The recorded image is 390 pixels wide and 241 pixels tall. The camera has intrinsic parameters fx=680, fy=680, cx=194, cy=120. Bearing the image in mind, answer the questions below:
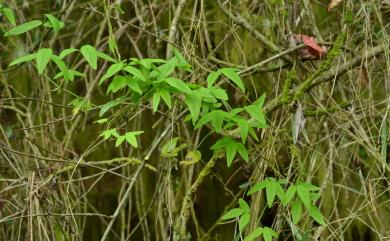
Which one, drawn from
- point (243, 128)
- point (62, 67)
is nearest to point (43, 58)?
point (62, 67)

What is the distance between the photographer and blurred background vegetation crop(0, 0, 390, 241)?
2.38m

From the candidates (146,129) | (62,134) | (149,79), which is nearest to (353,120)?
(149,79)

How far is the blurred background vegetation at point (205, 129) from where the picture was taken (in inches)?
93.7

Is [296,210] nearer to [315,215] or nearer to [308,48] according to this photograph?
[315,215]

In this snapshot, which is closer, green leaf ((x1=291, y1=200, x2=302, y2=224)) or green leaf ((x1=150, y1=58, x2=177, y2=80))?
green leaf ((x1=150, y1=58, x2=177, y2=80))

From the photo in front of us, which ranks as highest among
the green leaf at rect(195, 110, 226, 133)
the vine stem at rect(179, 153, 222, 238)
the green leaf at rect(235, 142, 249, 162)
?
the green leaf at rect(195, 110, 226, 133)

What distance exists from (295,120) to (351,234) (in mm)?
1273

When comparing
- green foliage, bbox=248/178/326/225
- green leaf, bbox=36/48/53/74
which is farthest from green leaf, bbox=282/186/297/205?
green leaf, bbox=36/48/53/74

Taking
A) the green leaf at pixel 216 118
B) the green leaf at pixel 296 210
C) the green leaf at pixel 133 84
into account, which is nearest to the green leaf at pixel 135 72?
the green leaf at pixel 133 84

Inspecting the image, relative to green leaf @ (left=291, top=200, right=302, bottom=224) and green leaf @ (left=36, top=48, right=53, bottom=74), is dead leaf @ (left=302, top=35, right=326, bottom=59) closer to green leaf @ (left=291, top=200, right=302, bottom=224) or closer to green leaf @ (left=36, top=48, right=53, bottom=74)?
green leaf @ (left=291, top=200, right=302, bottom=224)

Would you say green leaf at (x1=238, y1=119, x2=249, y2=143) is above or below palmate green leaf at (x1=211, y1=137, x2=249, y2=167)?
above

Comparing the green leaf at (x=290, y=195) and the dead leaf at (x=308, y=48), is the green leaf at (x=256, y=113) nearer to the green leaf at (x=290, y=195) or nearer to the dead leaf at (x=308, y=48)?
the green leaf at (x=290, y=195)

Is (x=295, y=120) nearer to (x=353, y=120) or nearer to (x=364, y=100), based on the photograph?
(x=353, y=120)

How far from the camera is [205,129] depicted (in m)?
3.42
